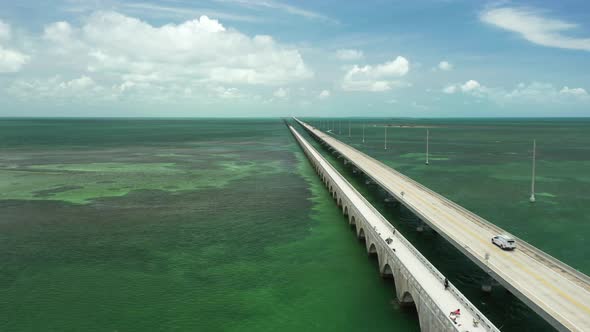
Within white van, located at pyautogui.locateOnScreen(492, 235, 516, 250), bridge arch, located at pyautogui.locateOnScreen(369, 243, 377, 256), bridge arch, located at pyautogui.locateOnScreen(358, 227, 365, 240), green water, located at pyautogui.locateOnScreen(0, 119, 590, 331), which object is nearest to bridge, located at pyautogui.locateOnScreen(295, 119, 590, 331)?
white van, located at pyautogui.locateOnScreen(492, 235, 516, 250)

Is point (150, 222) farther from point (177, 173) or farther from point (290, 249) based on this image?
point (177, 173)

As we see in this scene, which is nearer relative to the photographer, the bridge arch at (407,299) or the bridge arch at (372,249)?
the bridge arch at (407,299)

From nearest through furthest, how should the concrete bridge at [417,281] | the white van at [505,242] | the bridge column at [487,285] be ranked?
1. the concrete bridge at [417,281]
2. the bridge column at [487,285]
3. the white van at [505,242]

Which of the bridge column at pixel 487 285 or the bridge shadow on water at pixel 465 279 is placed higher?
the bridge column at pixel 487 285

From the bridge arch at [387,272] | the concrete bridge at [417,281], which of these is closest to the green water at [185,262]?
the bridge arch at [387,272]

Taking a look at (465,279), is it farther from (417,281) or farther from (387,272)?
(417,281)

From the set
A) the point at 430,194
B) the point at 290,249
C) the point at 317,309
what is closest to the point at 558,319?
the point at 317,309

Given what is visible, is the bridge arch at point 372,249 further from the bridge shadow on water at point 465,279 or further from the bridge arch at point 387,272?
the bridge arch at point 387,272
